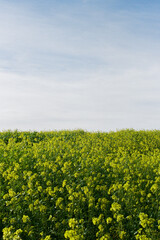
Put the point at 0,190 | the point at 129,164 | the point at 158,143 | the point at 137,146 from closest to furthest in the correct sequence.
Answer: the point at 0,190 < the point at 129,164 < the point at 137,146 < the point at 158,143

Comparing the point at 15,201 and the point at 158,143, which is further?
the point at 158,143

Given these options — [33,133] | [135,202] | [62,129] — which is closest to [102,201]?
[135,202]

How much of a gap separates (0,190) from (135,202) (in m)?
2.67

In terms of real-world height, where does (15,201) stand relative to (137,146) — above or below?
below

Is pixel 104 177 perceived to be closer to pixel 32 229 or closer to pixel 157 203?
pixel 157 203

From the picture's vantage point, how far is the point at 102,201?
14.8 feet

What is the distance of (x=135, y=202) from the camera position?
4.73m

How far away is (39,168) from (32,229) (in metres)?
2.22

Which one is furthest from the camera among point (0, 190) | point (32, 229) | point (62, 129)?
point (62, 129)

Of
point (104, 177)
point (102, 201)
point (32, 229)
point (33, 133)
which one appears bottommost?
point (32, 229)

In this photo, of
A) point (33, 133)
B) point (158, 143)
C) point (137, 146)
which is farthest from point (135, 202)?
point (33, 133)

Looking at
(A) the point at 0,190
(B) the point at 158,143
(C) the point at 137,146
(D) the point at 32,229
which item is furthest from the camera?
(B) the point at 158,143

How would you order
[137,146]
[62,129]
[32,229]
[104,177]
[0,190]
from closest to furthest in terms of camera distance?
[32,229], [0,190], [104,177], [137,146], [62,129]

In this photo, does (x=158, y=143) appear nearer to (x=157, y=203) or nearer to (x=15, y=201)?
(x=157, y=203)
